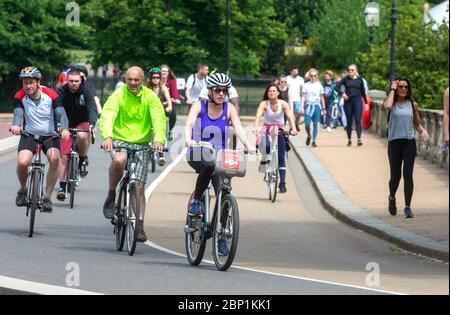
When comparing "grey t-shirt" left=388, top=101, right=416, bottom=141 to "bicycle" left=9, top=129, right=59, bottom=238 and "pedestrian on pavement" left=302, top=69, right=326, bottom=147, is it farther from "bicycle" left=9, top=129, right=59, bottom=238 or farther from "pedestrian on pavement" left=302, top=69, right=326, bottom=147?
"pedestrian on pavement" left=302, top=69, right=326, bottom=147

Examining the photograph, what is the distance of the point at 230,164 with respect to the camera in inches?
498

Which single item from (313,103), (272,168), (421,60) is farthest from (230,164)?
(421,60)

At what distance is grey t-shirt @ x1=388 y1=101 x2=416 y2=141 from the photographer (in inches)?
708

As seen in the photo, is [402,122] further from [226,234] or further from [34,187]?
[226,234]

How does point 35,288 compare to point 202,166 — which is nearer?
point 35,288

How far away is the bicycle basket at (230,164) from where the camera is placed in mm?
12633

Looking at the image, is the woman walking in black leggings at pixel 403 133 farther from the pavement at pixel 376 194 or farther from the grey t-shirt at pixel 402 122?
the pavement at pixel 376 194

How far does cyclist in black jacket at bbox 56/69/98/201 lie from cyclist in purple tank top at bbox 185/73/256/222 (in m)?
4.82

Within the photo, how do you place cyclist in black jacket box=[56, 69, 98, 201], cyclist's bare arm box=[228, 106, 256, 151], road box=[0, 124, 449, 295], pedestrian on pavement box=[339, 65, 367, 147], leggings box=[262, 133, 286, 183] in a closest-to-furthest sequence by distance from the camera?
road box=[0, 124, 449, 295]
cyclist's bare arm box=[228, 106, 256, 151]
cyclist in black jacket box=[56, 69, 98, 201]
leggings box=[262, 133, 286, 183]
pedestrian on pavement box=[339, 65, 367, 147]

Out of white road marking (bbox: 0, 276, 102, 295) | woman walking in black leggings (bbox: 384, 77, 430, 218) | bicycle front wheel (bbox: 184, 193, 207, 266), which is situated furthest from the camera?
woman walking in black leggings (bbox: 384, 77, 430, 218)

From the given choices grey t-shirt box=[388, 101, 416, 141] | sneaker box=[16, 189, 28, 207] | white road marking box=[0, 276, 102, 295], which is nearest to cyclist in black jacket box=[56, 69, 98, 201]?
sneaker box=[16, 189, 28, 207]

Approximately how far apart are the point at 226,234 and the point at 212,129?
3.93 ft

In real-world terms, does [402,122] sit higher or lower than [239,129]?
lower
